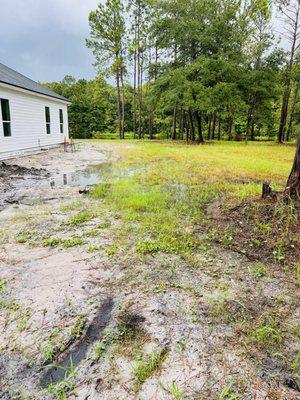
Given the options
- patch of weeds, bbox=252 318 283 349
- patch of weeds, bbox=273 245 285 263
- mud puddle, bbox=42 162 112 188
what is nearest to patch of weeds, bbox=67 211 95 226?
mud puddle, bbox=42 162 112 188

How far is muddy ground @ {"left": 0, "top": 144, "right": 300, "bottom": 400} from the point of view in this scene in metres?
1.59

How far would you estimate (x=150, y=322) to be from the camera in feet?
6.82

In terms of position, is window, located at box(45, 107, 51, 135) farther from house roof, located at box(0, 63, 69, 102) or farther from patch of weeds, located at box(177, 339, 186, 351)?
patch of weeds, located at box(177, 339, 186, 351)

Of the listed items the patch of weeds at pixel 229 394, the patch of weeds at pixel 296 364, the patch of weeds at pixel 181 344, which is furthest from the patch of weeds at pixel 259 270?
the patch of weeds at pixel 229 394

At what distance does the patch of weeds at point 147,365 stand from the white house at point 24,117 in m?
10.4

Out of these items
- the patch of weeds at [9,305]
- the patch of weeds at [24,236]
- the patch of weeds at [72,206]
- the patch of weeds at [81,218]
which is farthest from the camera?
the patch of weeds at [72,206]

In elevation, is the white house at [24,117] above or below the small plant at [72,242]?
above

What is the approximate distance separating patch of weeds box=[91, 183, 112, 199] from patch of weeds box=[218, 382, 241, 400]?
4.23 m

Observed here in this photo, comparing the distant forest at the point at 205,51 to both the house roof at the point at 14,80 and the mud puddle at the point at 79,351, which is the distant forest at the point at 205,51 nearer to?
the house roof at the point at 14,80

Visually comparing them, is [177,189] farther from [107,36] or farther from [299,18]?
[107,36]

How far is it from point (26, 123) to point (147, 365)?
12792mm

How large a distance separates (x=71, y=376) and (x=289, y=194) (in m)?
3.54

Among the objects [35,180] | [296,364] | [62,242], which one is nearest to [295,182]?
[296,364]

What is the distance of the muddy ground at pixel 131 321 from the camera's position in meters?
1.59
